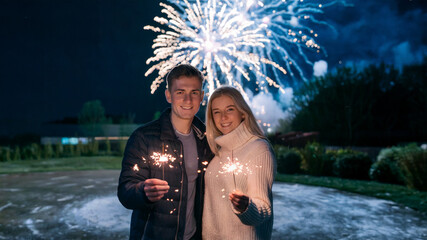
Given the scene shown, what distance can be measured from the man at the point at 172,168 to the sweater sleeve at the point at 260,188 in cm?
60

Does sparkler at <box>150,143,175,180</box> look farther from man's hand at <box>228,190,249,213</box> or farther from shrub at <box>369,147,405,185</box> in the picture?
shrub at <box>369,147,405,185</box>

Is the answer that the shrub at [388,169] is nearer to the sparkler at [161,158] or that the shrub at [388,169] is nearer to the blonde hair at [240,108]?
the blonde hair at [240,108]

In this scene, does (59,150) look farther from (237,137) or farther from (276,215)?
(237,137)

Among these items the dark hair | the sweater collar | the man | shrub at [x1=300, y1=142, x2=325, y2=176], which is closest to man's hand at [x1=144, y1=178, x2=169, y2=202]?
the man

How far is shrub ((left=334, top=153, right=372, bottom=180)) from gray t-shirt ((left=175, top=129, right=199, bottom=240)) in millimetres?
12501

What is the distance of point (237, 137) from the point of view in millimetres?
2680

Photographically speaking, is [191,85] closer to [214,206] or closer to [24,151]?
[214,206]

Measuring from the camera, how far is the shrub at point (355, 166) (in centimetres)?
1370

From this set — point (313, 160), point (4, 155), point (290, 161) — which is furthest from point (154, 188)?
point (4, 155)

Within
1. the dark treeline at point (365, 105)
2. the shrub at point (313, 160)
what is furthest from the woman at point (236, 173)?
the dark treeline at point (365, 105)

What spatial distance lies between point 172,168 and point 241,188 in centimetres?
61

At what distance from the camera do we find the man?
2.56m

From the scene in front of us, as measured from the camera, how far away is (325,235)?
5887mm

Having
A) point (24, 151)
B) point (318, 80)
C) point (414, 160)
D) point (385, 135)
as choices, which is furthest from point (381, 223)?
point (318, 80)
